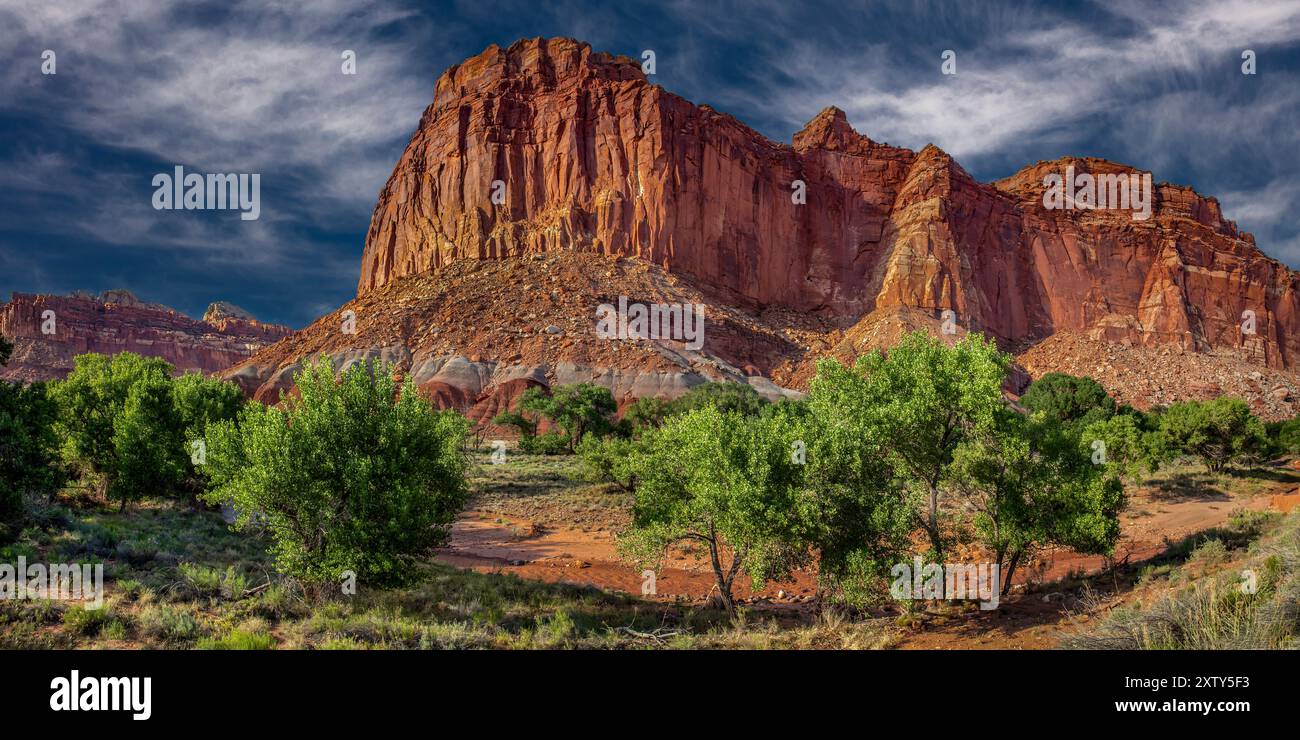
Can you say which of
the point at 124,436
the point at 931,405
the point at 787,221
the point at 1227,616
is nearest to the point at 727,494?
the point at 931,405

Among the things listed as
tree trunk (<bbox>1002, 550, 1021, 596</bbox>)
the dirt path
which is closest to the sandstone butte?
the dirt path

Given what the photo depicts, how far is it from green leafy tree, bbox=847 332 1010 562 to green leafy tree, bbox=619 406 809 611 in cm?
319

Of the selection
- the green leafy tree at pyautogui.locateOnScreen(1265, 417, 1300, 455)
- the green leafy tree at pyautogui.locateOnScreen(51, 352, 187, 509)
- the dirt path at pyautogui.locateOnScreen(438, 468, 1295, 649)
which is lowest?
the dirt path at pyautogui.locateOnScreen(438, 468, 1295, 649)

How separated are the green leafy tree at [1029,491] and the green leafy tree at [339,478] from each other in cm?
1508

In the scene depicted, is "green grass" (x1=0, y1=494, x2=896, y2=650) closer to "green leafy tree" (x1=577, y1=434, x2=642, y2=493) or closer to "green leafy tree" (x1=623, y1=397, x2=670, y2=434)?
"green leafy tree" (x1=577, y1=434, x2=642, y2=493)

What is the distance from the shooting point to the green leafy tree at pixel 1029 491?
18.4 m

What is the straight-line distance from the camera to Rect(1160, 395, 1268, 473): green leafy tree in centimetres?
4325

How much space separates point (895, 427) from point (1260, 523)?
12.8 m

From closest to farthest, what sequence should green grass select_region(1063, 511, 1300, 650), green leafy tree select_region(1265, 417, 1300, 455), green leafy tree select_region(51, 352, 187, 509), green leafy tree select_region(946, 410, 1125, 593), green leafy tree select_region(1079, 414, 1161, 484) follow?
green grass select_region(1063, 511, 1300, 650) < green leafy tree select_region(946, 410, 1125, 593) < green leafy tree select_region(51, 352, 187, 509) < green leafy tree select_region(1079, 414, 1161, 484) < green leafy tree select_region(1265, 417, 1300, 455)

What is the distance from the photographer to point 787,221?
406 ft

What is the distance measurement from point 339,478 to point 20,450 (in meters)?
9.35

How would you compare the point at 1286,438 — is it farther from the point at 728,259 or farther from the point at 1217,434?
the point at 728,259

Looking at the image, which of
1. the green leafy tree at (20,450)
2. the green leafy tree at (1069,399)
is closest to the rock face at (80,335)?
the green leafy tree at (20,450)

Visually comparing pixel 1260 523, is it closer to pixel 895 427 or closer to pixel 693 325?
pixel 895 427
